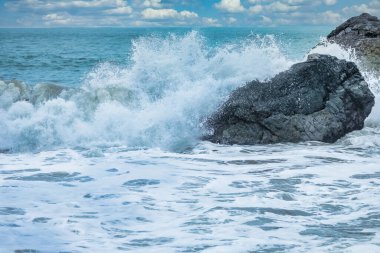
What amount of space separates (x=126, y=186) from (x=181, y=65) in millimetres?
5451

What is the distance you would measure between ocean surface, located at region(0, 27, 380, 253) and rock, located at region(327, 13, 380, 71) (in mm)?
347

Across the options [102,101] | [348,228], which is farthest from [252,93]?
[348,228]

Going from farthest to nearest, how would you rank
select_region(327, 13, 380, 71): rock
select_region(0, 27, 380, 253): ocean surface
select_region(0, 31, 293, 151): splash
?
select_region(327, 13, 380, 71): rock → select_region(0, 31, 293, 151): splash → select_region(0, 27, 380, 253): ocean surface

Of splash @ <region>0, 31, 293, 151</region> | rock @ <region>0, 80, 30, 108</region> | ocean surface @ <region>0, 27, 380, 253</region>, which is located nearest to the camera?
ocean surface @ <region>0, 27, 380, 253</region>

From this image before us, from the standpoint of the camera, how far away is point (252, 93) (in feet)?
32.3

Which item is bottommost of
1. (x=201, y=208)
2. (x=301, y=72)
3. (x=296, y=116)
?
(x=201, y=208)

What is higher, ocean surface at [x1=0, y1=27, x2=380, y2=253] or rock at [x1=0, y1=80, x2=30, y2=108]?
rock at [x1=0, y1=80, x2=30, y2=108]

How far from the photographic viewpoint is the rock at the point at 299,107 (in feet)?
31.0

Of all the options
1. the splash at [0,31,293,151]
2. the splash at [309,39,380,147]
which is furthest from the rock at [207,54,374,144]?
the splash at [0,31,293,151]

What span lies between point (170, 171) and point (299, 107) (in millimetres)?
2897

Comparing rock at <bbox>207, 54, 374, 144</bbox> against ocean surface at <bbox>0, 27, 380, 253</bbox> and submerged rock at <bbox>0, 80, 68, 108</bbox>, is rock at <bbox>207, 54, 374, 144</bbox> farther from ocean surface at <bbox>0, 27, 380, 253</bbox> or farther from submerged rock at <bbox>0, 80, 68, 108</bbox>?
submerged rock at <bbox>0, 80, 68, 108</bbox>

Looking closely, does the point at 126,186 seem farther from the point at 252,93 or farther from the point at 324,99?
the point at 324,99

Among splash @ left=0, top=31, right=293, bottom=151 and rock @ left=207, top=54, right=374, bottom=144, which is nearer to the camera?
rock @ left=207, top=54, right=374, bottom=144

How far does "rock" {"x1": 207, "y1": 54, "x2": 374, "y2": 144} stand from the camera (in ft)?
31.0
